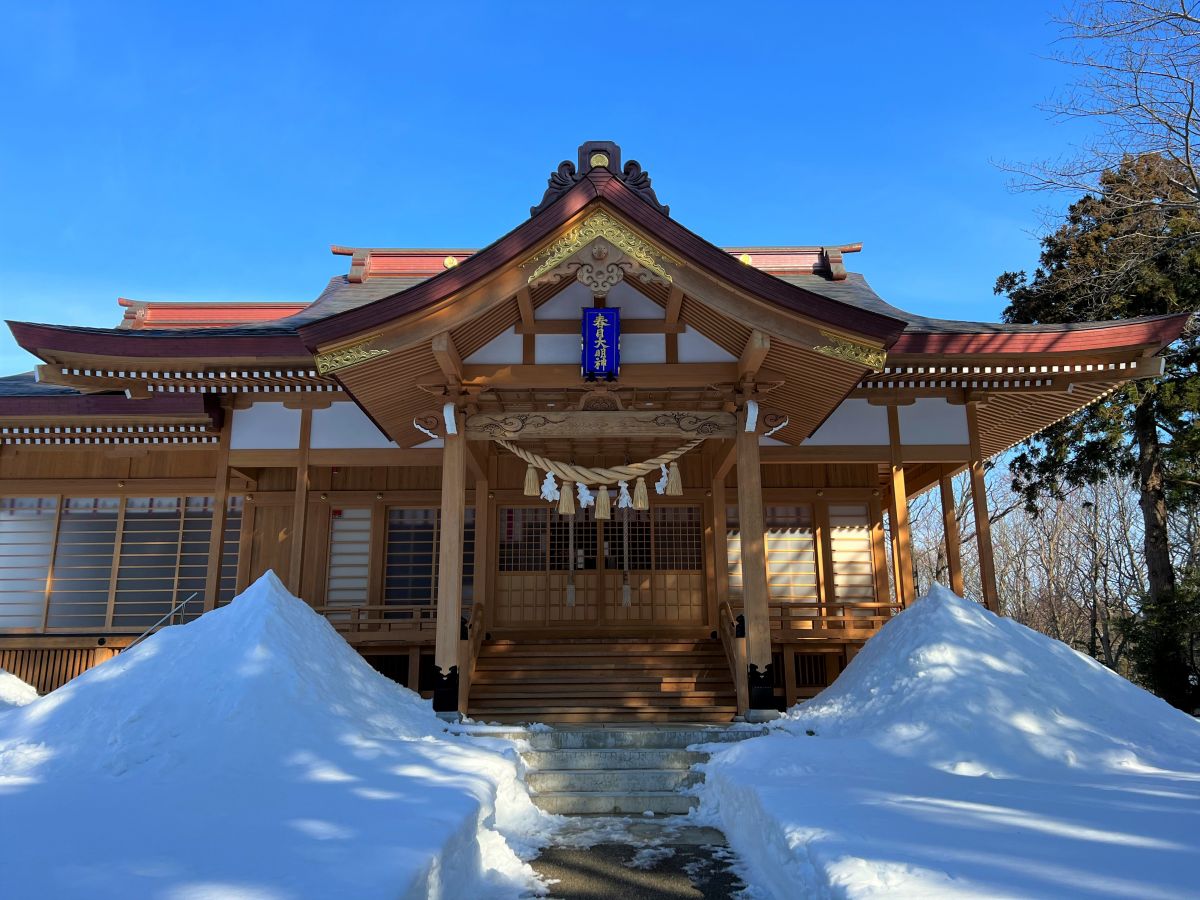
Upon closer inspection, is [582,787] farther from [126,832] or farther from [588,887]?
[126,832]

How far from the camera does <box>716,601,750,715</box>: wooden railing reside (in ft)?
29.5

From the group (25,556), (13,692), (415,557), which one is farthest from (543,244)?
→ (25,556)

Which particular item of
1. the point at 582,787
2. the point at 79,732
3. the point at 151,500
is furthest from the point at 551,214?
the point at 151,500

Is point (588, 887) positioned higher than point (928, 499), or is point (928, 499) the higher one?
point (928, 499)

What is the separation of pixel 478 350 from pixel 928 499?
3481 cm

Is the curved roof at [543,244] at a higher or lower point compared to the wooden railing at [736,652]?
higher

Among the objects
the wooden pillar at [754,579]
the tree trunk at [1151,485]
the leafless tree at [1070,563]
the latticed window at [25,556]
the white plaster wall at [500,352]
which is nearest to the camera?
the wooden pillar at [754,579]

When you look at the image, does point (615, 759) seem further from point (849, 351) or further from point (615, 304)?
point (615, 304)

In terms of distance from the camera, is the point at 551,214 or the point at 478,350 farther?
the point at 478,350

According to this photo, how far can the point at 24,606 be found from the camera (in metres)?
13.2

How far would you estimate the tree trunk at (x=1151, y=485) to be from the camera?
1485 centimetres

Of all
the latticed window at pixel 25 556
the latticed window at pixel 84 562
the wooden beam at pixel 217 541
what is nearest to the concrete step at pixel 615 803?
the wooden beam at pixel 217 541

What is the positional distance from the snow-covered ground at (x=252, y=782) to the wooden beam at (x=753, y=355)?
15.4ft

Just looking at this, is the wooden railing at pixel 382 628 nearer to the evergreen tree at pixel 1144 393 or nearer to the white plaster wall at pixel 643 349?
the white plaster wall at pixel 643 349
